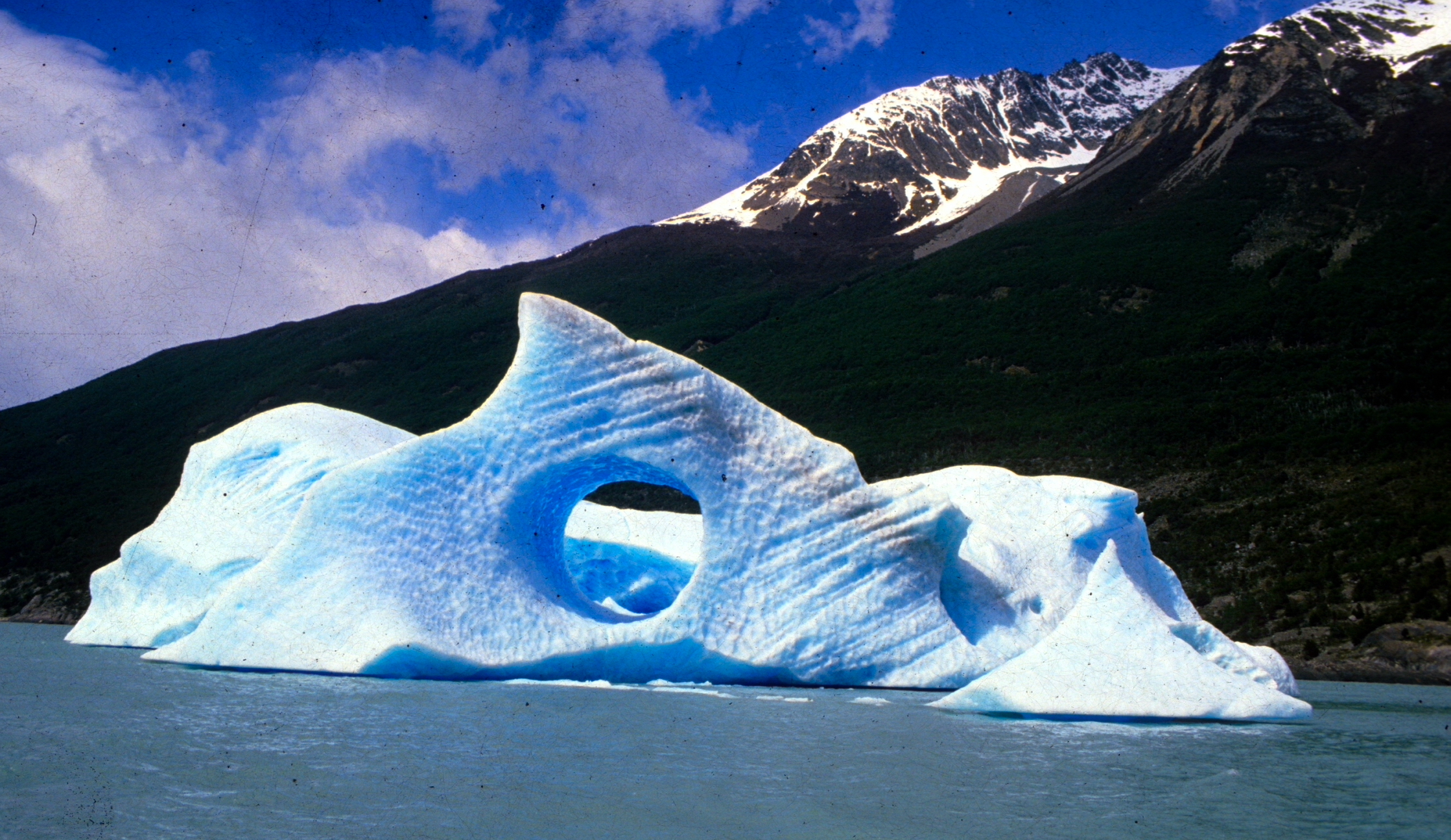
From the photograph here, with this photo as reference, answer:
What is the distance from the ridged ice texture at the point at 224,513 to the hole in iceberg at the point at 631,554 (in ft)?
10.6

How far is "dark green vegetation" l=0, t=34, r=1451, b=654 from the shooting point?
103 feet

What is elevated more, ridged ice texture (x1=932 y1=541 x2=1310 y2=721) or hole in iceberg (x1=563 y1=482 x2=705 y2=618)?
hole in iceberg (x1=563 y1=482 x2=705 y2=618)

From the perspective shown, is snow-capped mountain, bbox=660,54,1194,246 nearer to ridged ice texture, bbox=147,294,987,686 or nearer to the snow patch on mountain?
the snow patch on mountain

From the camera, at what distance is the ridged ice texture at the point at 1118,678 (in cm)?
1098

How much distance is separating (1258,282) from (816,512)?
129 ft

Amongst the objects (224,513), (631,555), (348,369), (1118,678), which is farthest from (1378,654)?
(348,369)

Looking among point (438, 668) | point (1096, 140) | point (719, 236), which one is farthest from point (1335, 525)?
point (1096, 140)

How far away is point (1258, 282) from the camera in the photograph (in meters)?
47.0

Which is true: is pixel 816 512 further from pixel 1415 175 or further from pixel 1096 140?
pixel 1096 140

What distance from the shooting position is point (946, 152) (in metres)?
103

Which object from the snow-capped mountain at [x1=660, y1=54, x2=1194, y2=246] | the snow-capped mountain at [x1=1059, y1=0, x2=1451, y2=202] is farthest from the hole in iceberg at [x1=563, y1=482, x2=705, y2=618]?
the snow-capped mountain at [x1=660, y1=54, x2=1194, y2=246]

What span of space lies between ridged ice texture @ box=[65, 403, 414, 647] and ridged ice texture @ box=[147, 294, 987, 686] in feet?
11.6

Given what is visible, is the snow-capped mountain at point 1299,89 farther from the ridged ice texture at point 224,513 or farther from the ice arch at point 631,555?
the ridged ice texture at point 224,513

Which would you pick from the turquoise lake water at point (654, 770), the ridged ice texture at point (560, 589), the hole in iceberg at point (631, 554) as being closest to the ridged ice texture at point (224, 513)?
the hole in iceberg at point (631, 554)
